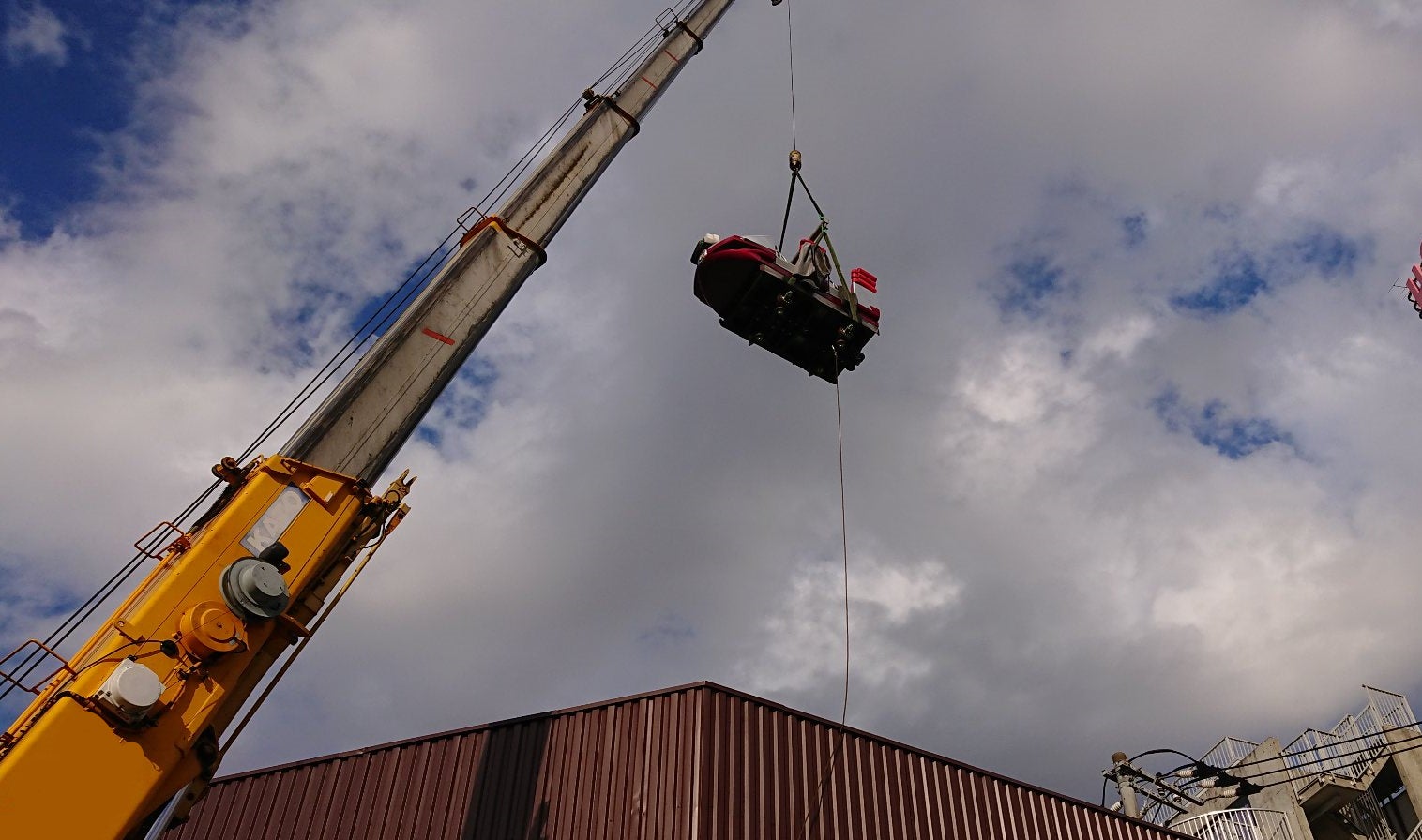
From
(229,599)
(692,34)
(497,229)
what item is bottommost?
(229,599)

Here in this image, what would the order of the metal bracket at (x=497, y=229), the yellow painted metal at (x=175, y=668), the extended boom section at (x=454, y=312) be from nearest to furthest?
the yellow painted metal at (x=175, y=668) → the extended boom section at (x=454, y=312) → the metal bracket at (x=497, y=229)

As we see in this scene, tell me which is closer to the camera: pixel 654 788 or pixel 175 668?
pixel 175 668

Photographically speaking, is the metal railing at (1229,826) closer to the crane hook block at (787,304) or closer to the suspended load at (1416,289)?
the crane hook block at (787,304)

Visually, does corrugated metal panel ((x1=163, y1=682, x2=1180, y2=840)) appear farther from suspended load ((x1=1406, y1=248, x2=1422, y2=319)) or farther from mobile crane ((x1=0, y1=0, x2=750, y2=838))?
suspended load ((x1=1406, y1=248, x2=1422, y2=319))

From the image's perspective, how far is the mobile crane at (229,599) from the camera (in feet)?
18.9

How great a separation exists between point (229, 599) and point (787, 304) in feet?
26.2

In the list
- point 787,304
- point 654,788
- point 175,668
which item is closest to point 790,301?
point 787,304

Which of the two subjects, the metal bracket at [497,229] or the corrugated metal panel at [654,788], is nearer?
the metal bracket at [497,229]

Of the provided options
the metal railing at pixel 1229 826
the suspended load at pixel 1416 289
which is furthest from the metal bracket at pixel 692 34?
A: the suspended load at pixel 1416 289

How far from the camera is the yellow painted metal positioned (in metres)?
5.68

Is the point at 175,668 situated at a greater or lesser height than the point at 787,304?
lesser

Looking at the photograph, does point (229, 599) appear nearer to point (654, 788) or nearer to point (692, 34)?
point (654, 788)

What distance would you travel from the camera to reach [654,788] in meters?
12.0

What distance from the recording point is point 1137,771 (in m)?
22.3
